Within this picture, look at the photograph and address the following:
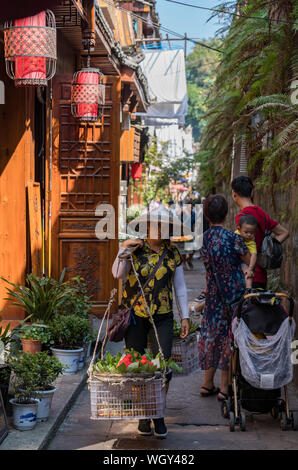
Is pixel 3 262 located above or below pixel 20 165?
below

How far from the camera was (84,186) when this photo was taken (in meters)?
9.87

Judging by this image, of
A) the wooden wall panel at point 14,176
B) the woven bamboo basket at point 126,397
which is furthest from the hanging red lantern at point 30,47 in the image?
the woven bamboo basket at point 126,397

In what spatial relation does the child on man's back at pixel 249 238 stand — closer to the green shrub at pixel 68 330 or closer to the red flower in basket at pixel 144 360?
the red flower in basket at pixel 144 360

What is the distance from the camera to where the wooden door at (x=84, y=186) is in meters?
9.67

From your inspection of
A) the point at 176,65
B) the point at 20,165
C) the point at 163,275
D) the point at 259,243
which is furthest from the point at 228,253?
the point at 176,65

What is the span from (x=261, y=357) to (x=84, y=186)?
16.1ft

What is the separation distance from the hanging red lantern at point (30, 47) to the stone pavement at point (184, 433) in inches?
128

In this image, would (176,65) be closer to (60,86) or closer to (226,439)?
(60,86)

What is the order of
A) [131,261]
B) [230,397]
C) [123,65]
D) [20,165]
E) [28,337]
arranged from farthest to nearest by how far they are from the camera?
[123,65] → [20,165] → [28,337] → [230,397] → [131,261]

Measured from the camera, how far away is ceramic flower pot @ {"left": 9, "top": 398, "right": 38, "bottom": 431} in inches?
214

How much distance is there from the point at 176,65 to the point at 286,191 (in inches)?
1131

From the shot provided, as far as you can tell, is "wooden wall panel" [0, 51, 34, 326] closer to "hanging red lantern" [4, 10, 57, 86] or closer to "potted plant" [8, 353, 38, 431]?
"hanging red lantern" [4, 10, 57, 86]

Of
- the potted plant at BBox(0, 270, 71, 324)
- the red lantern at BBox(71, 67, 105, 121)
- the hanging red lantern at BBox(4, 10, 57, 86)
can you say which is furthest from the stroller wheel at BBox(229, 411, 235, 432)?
the red lantern at BBox(71, 67, 105, 121)

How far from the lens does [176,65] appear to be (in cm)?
3534
